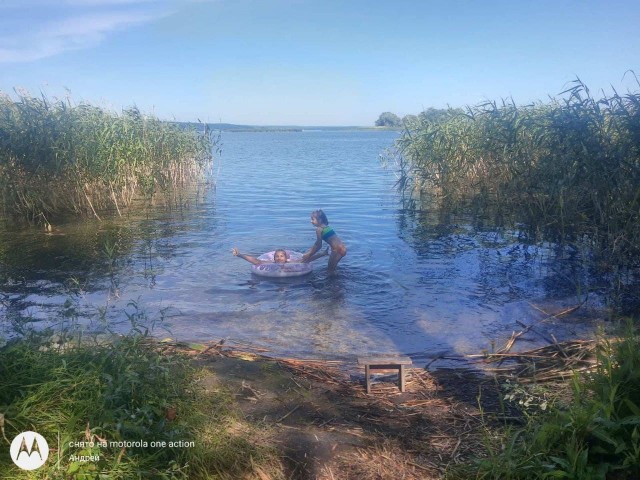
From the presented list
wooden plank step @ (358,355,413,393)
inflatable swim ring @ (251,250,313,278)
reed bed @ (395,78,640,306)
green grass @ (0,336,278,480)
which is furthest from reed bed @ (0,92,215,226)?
wooden plank step @ (358,355,413,393)

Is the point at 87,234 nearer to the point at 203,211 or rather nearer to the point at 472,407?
the point at 203,211

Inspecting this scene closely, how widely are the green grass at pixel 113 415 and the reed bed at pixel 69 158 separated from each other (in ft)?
42.1

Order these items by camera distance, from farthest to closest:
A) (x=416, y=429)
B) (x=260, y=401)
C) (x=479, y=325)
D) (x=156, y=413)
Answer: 1. (x=479, y=325)
2. (x=260, y=401)
3. (x=416, y=429)
4. (x=156, y=413)

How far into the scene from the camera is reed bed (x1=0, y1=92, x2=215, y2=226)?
50.4 ft

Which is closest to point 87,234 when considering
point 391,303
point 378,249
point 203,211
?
point 203,211

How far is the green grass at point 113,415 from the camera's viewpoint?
132 inches

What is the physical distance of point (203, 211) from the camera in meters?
20.0

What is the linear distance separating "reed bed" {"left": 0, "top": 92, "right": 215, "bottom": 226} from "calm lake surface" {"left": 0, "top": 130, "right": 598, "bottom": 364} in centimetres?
110

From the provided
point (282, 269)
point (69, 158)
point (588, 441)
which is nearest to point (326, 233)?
point (282, 269)

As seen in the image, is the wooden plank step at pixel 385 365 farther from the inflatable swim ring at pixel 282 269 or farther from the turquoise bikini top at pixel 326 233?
the turquoise bikini top at pixel 326 233

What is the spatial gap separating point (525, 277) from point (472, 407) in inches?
261

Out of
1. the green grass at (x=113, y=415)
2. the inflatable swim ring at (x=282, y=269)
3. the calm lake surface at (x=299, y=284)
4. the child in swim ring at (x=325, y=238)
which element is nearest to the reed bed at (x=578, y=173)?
the calm lake surface at (x=299, y=284)

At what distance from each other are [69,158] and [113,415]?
45.9 feet

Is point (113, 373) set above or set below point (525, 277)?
above
